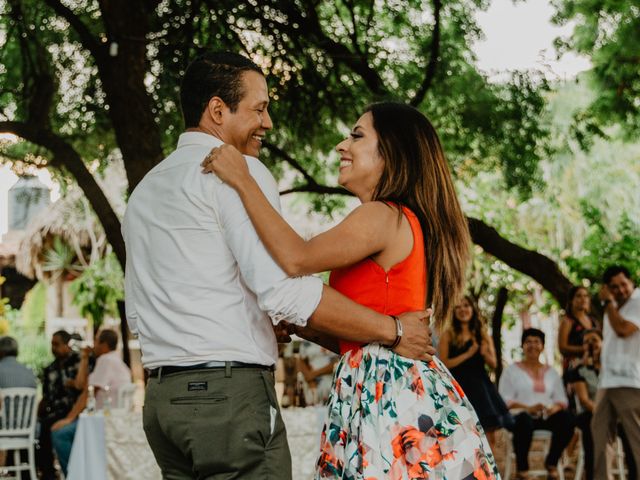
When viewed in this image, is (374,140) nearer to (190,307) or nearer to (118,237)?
(190,307)

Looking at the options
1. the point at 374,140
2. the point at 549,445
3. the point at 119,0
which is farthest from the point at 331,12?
the point at 374,140

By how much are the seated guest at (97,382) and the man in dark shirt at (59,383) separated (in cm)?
26

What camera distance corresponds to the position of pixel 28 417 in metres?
10.9

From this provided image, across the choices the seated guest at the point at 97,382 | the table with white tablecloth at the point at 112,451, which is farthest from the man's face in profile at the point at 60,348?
the table with white tablecloth at the point at 112,451

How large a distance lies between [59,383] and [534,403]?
492 cm

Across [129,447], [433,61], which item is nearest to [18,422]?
[129,447]

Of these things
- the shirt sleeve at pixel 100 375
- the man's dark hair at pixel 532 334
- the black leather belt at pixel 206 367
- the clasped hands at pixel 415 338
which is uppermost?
the man's dark hair at pixel 532 334

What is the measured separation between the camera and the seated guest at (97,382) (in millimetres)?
9824

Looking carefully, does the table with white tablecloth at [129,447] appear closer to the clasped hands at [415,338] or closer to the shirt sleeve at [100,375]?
the shirt sleeve at [100,375]

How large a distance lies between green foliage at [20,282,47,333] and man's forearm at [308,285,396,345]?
24.7 metres

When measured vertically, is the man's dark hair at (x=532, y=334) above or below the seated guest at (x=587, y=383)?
above

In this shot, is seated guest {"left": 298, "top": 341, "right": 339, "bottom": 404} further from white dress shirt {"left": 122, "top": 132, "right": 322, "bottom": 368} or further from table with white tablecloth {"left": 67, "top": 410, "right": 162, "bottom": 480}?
white dress shirt {"left": 122, "top": 132, "right": 322, "bottom": 368}

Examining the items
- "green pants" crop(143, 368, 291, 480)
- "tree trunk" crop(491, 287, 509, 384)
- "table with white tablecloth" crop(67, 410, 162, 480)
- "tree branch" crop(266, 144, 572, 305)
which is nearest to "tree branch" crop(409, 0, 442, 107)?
"tree branch" crop(266, 144, 572, 305)

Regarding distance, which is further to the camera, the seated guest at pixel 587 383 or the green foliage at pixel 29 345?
the green foliage at pixel 29 345
